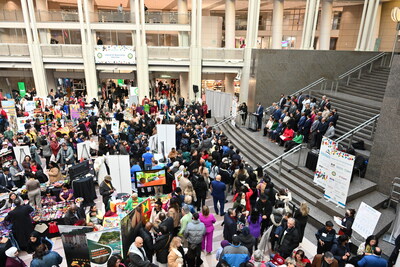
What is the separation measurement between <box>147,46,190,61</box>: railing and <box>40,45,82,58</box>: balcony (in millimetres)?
5875

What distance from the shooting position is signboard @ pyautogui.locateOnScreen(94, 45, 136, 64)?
22234mm

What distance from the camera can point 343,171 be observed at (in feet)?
25.8

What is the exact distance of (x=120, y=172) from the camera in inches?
359

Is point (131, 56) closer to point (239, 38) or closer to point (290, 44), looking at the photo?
point (239, 38)

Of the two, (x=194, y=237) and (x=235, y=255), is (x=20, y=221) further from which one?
(x=235, y=255)

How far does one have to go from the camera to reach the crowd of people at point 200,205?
5.42m

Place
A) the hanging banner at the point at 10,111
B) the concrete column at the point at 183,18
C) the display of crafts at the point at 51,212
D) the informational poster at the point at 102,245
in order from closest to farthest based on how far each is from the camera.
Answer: the informational poster at the point at 102,245 → the display of crafts at the point at 51,212 → the hanging banner at the point at 10,111 → the concrete column at the point at 183,18

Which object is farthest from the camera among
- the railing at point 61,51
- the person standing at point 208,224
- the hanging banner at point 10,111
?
the railing at point 61,51

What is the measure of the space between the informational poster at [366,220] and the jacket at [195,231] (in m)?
3.59

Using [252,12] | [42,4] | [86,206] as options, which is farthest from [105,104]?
[86,206]

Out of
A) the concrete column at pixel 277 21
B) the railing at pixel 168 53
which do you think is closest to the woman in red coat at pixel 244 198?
the railing at pixel 168 53

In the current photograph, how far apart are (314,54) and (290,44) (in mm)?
14289

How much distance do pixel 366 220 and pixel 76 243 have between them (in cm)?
635

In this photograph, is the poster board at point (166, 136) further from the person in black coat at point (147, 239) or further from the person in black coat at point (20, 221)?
the person in black coat at point (147, 239)
